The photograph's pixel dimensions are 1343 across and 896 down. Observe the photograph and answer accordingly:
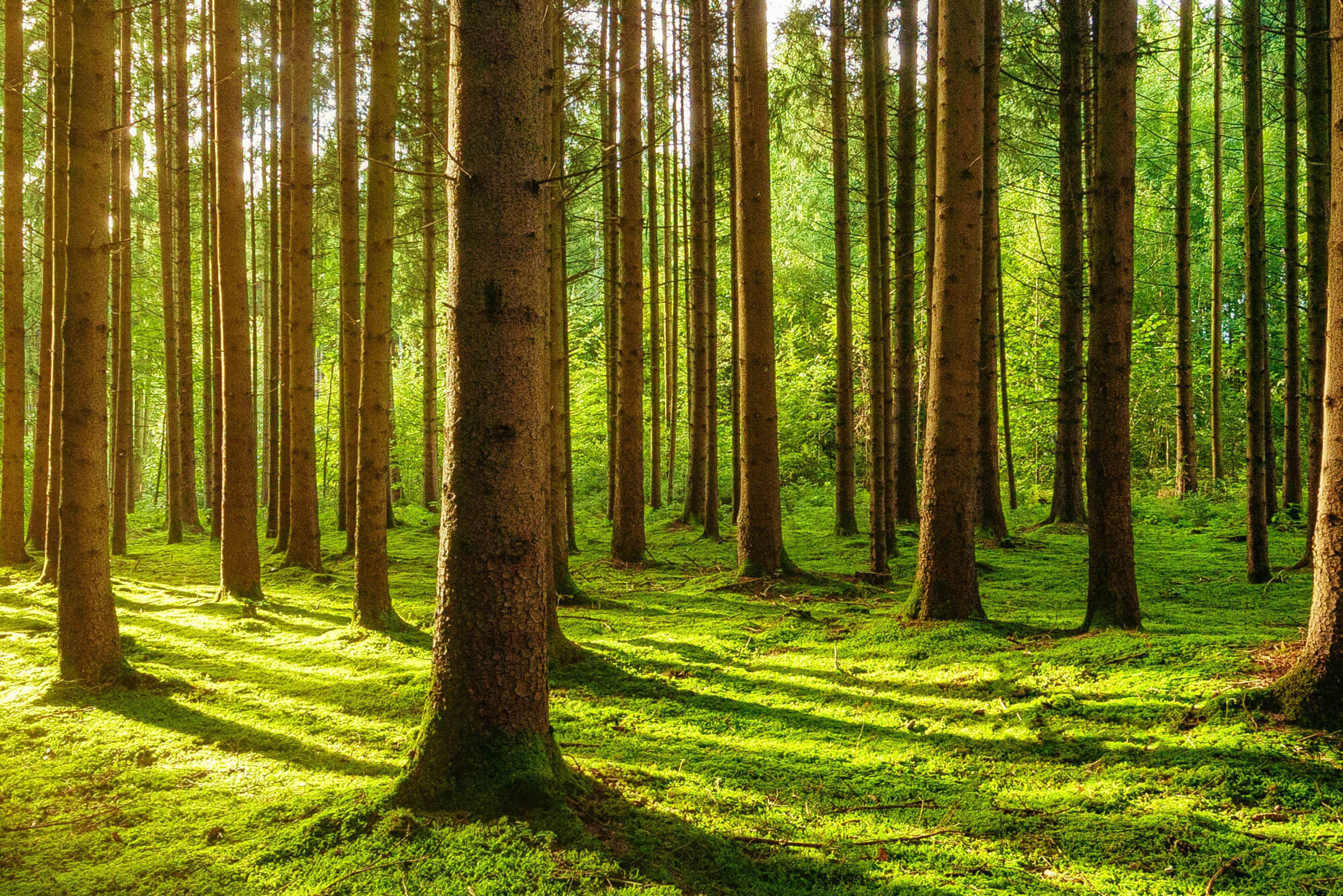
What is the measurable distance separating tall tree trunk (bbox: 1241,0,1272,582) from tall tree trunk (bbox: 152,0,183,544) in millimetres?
15870

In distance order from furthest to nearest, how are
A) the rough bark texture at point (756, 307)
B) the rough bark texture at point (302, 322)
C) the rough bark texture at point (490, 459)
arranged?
1. the rough bark texture at point (302, 322)
2. the rough bark texture at point (756, 307)
3. the rough bark texture at point (490, 459)

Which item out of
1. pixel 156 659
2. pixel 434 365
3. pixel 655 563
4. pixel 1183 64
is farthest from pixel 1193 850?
pixel 434 365

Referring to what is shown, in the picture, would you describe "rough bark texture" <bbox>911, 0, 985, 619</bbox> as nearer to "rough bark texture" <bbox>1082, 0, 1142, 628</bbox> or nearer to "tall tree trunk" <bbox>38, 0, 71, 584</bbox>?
"rough bark texture" <bbox>1082, 0, 1142, 628</bbox>

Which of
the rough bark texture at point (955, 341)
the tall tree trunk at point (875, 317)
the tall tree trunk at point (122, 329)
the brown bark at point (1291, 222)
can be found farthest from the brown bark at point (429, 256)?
the brown bark at point (1291, 222)

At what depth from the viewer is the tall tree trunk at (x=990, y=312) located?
1102 cm

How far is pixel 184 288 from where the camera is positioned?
14.5 metres

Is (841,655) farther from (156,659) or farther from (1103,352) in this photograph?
(156,659)

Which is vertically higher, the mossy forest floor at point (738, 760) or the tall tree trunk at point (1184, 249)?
the tall tree trunk at point (1184, 249)

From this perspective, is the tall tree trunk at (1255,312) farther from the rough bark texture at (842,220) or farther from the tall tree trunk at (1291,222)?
the rough bark texture at (842,220)

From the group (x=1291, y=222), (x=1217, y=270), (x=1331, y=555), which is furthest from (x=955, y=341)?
(x=1217, y=270)

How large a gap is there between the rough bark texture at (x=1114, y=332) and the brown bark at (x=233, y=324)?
312 inches

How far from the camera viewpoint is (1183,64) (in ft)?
46.0

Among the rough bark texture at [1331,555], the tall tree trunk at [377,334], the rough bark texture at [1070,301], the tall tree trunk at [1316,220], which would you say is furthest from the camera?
the rough bark texture at [1070,301]

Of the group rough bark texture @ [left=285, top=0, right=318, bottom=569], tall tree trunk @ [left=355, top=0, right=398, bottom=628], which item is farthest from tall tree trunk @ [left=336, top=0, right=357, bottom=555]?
tall tree trunk @ [left=355, top=0, right=398, bottom=628]
